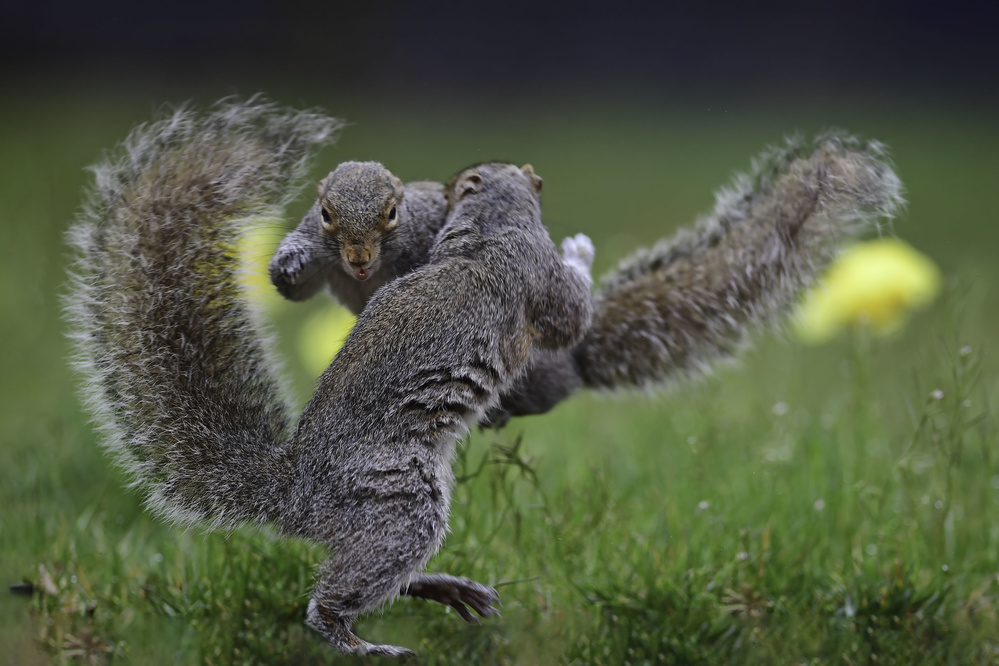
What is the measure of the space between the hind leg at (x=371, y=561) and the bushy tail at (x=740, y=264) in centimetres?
55

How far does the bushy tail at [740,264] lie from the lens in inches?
61.1

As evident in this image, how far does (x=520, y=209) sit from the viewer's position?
1439 mm

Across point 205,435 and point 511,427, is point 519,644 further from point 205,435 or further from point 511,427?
point 511,427

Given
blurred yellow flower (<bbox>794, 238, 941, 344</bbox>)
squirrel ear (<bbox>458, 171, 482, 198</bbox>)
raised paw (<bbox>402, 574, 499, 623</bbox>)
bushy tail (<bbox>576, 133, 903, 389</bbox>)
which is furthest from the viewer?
blurred yellow flower (<bbox>794, 238, 941, 344</bbox>)

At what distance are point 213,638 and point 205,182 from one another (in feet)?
2.28

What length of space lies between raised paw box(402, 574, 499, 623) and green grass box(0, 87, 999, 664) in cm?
18

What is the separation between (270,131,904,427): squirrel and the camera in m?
1.53

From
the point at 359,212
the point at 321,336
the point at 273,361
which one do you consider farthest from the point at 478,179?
the point at 321,336

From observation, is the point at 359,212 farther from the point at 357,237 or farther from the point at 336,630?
the point at 336,630

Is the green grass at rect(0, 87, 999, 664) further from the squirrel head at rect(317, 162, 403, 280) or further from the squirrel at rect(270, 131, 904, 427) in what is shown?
the squirrel head at rect(317, 162, 403, 280)

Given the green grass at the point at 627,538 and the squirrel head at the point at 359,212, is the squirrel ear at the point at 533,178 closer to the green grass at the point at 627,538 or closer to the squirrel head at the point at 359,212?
the green grass at the point at 627,538

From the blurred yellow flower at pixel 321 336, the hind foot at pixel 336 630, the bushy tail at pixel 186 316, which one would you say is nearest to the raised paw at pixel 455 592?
the hind foot at pixel 336 630

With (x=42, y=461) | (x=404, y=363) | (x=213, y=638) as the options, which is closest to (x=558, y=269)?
(x=404, y=363)

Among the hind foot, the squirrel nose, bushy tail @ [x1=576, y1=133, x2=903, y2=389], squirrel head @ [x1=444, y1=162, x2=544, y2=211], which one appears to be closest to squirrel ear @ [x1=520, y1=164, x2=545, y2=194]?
squirrel head @ [x1=444, y1=162, x2=544, y2=211]
